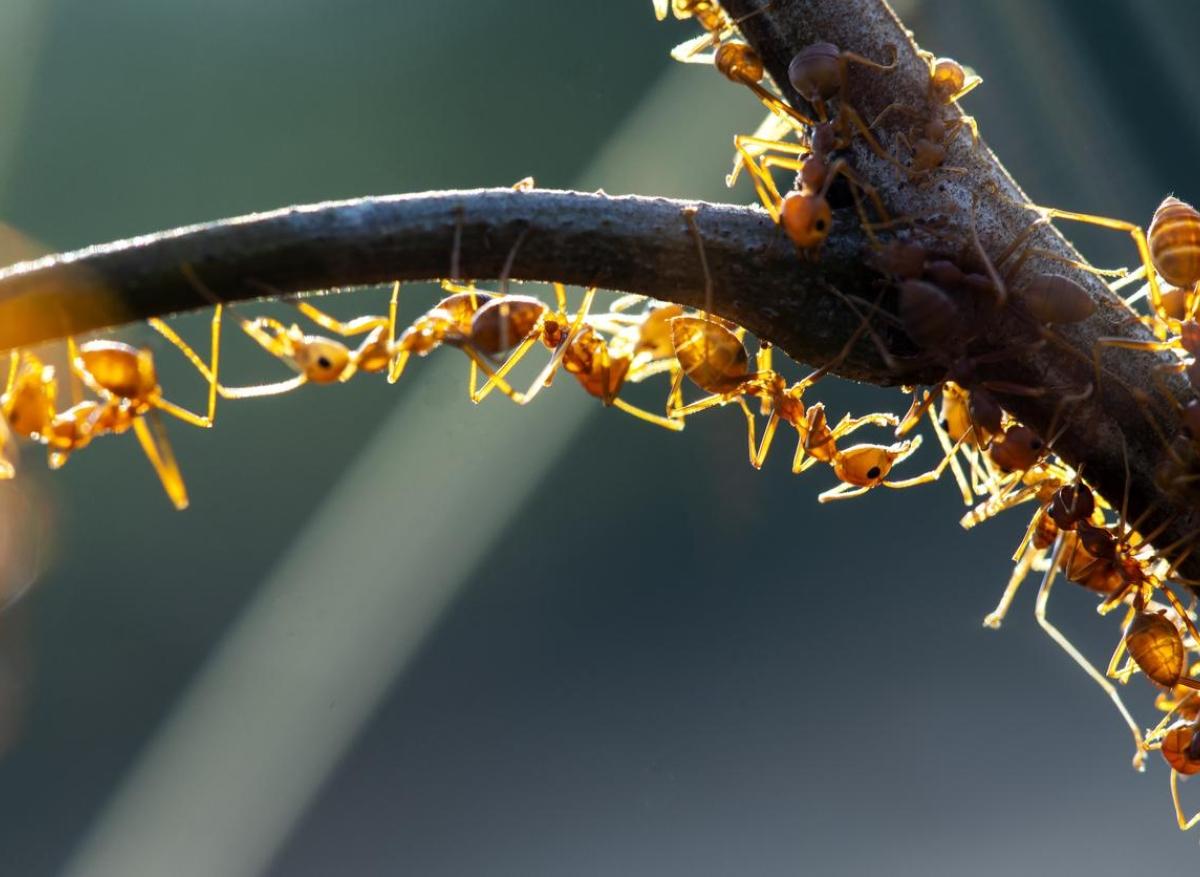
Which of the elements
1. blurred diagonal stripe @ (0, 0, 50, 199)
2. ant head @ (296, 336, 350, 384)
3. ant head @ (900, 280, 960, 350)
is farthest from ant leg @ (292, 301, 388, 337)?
blurred diagonal stripe @ (0, 0, 50, 199)

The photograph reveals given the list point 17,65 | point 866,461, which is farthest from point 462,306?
point 17,65

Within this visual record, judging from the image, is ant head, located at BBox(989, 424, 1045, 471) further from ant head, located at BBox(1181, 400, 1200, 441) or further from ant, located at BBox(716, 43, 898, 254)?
ant, located at BBox(716, 43, 898, 254)

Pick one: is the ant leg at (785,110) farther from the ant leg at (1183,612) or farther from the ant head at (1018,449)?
the ant leg at (1183,612)

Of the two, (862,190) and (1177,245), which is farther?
(1177,245)

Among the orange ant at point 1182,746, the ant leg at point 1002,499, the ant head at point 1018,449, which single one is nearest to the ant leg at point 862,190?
the ant head at point 1018,449

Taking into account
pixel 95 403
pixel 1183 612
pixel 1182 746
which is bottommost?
pixel 1182 746

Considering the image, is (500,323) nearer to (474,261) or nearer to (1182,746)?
(474,261)

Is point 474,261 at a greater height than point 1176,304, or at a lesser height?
greater
